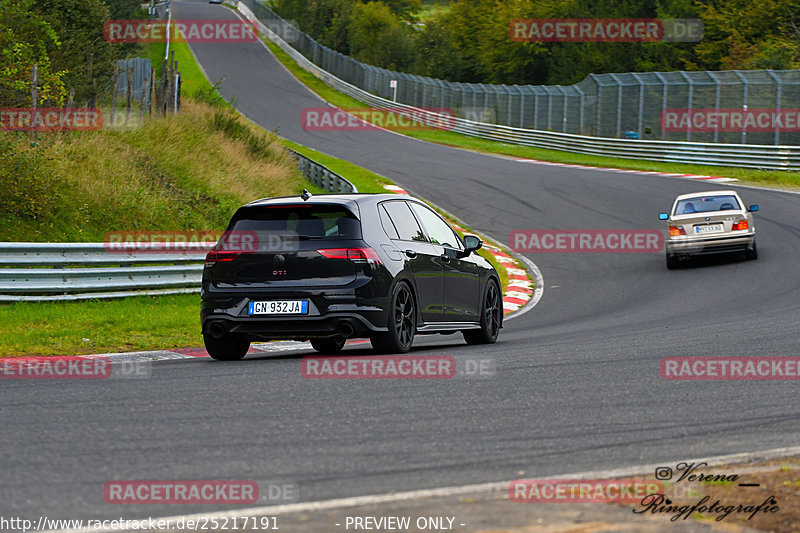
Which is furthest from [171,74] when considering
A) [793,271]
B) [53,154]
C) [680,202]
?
[793,271]

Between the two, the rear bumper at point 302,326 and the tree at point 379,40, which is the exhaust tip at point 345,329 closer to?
the rear bumper at point 302,326

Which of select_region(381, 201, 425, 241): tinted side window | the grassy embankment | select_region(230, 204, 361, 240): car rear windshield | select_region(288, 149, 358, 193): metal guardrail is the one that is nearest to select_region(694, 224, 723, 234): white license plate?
select_region(288, 149, 358, 193): metal guardrail

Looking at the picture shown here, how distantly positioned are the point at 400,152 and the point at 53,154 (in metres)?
29.5

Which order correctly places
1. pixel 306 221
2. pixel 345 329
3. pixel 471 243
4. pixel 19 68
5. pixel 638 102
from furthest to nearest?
1. pixel 638 102
2. pixel 19 68
3. pixel 471 243
4. pixel 306 221
5. pixel 345 329

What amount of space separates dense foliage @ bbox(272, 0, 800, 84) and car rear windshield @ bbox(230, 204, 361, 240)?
4477 cm

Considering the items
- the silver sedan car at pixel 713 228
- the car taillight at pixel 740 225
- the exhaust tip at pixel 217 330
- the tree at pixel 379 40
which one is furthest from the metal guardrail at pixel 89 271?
the tree at pixel 379 40

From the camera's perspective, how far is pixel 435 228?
12.2m

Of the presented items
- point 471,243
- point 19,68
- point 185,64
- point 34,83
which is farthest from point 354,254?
point 185,64

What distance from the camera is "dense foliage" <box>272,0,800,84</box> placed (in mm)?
62312

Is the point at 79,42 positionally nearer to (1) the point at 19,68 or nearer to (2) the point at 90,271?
(1) the point at 19,68

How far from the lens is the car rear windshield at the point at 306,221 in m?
10.4

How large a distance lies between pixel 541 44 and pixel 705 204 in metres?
62.9

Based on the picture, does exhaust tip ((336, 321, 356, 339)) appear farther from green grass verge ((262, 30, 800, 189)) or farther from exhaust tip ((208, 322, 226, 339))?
green grass verge ((262, 30, 800, 189))

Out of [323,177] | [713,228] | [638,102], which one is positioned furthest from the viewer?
[638,102]
